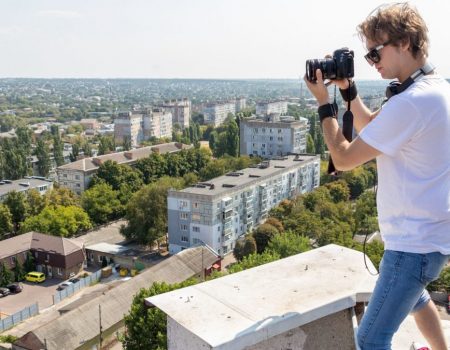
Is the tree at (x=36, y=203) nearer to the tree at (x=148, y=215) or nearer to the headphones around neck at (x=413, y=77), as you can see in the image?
the tree at (x=148, y=215)

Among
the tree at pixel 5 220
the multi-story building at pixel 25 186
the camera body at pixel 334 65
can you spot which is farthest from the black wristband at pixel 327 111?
the multi-story building at pixel 25 186

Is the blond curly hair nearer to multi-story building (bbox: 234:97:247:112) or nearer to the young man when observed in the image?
the young man

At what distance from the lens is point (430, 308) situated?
1973 millimetres

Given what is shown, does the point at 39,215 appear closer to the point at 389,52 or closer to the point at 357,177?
the point at 357,177

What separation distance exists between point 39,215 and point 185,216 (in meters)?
6.36

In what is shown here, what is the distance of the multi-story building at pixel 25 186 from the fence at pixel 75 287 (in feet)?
26.0

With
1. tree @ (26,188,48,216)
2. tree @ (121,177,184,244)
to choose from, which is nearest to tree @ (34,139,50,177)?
tree @ (26,188,48,216)

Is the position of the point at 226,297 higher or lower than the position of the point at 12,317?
higher

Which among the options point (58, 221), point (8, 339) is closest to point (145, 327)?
point (8, 339)

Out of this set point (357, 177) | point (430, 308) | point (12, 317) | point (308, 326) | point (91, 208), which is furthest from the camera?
point (357, 177)

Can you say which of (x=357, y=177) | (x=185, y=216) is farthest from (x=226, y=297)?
(x=357, y=177)

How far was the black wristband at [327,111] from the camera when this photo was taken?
1.83m

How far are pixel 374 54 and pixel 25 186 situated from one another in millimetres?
23411

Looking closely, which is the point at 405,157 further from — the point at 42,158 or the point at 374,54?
the point at 42,158
